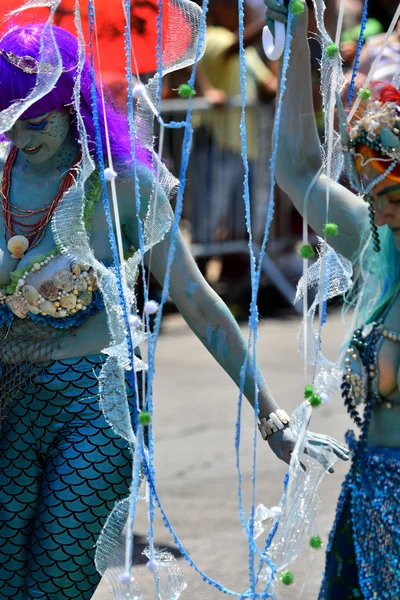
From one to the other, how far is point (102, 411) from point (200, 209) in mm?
5912

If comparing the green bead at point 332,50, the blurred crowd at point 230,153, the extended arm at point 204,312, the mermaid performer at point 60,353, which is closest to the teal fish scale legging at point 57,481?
the mermaid performer at point 60,353

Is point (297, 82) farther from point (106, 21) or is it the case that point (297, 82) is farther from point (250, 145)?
point (250, 145)

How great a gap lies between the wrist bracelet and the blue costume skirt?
1.66 feet

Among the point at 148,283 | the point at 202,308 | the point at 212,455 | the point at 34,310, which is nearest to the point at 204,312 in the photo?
the point at 202,308

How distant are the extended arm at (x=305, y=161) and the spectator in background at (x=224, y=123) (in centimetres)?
549

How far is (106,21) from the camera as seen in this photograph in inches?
121

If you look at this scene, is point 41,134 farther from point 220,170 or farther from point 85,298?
point 220,170

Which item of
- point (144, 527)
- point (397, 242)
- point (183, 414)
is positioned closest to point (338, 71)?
point (397, 242)

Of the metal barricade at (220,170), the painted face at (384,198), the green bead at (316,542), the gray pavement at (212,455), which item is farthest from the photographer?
the metal barricade at (220,170)

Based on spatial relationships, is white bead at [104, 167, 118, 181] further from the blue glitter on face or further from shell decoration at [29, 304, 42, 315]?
shell decoration at [29, 304, 42, 315]

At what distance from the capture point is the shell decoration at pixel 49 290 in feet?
9.32

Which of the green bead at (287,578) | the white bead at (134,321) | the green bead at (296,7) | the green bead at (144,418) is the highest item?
the green bead at (296,7)

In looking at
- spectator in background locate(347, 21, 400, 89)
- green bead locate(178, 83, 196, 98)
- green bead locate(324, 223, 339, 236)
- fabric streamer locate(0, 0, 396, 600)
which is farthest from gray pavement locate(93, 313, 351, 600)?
spectator in background locate(347, 21, 400, 89)

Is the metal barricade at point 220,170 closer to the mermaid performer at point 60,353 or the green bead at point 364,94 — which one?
the mermaid performer at point 60,353
